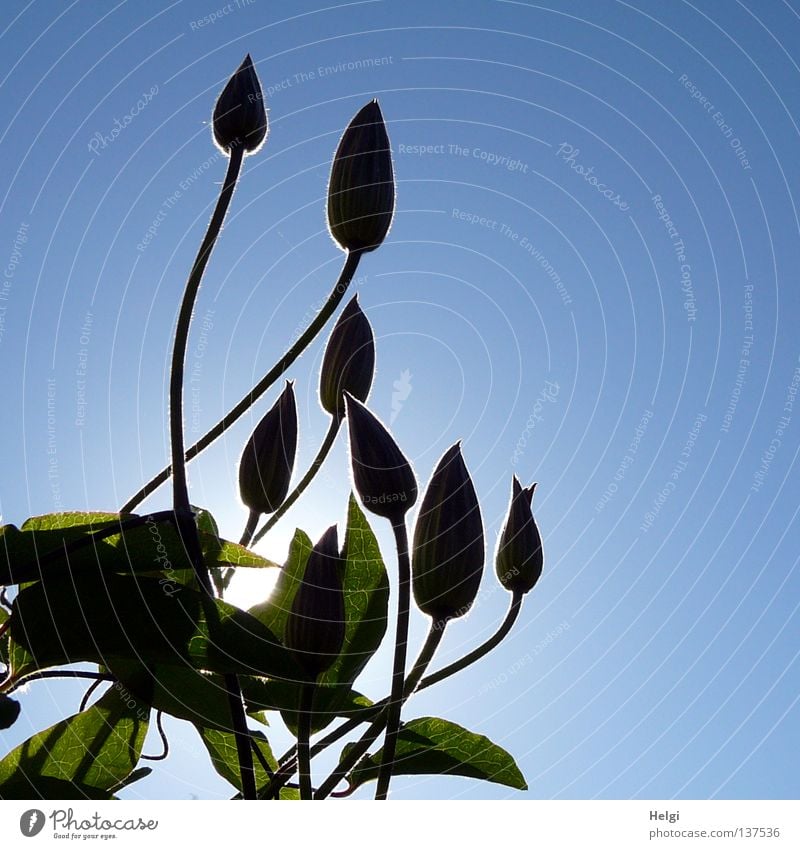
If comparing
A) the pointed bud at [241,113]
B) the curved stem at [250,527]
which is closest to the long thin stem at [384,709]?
the curved stem at [250,527]

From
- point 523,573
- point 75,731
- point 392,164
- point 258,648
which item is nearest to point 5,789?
point 75,731

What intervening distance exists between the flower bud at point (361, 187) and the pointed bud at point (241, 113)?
0.15ft

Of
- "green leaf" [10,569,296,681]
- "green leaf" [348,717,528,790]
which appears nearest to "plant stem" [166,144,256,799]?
"green leaf" [10,569,296,681]

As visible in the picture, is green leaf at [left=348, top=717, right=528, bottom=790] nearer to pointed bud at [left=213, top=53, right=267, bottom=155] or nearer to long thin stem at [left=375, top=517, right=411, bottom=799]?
long thin stem at [left=375, top=517, right=411, bottom=799]

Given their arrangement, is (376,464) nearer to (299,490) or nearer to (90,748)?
(299,490)

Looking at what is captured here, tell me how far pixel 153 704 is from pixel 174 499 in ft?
0.44

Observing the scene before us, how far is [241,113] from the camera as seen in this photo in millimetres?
445

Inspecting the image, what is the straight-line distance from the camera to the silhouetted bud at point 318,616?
0.33m

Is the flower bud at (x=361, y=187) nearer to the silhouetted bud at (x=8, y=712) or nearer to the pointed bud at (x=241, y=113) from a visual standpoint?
the pointed bud at (x=241, y=113)

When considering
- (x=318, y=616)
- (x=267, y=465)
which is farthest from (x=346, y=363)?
(x=318, y=616)

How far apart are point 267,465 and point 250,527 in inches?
1.3

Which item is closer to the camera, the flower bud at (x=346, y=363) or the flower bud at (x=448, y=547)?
the flower bud at (x=448, y=547)

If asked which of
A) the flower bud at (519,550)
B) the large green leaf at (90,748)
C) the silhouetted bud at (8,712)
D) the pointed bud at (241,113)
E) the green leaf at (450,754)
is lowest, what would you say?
the green leaf at (450,754)
